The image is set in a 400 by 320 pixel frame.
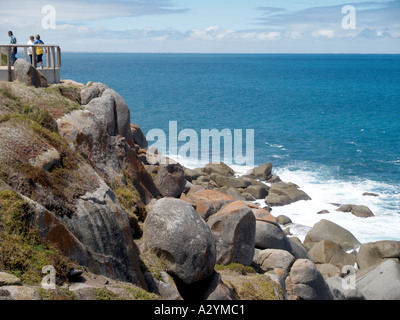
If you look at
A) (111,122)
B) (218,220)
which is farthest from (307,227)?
(111,122)

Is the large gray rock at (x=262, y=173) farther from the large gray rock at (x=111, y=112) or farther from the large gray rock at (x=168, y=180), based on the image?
the large gray rock at (x=111, y=112)

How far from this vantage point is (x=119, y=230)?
639 inches

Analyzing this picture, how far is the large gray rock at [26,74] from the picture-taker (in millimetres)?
23766

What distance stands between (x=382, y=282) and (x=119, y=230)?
55.9 feet

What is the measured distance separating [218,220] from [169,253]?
4.86 m

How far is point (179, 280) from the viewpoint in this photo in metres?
17.8

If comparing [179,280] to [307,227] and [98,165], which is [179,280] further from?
[307,227]

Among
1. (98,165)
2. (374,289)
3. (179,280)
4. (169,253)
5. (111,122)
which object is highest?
(111,122)

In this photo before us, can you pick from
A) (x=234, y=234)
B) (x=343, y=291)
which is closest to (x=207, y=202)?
(x=234, y=234)

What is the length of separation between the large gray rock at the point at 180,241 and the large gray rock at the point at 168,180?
9.31m

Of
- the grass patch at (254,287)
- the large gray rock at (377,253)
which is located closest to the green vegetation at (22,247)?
the grass patch at (254,287)

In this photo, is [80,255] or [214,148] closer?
[80,255]

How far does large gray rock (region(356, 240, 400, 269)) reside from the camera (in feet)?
97.3

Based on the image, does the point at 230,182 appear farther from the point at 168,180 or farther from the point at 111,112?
the point at 111,112
